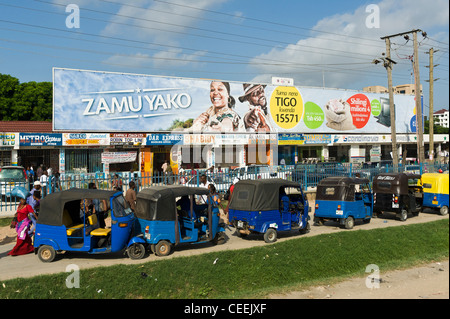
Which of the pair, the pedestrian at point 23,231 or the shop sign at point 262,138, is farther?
the shop sign at point 262,138

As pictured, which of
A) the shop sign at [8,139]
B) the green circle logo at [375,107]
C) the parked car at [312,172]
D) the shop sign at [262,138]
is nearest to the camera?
the parked car at [312,172]

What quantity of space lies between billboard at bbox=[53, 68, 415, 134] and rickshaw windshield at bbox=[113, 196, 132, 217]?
18430mm

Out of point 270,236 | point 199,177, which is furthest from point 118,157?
point 270,236

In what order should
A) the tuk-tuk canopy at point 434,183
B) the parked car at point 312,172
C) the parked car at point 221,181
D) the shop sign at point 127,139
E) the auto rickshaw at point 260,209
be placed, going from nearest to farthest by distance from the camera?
1. the auto rickshaw at point 260,209
2. the tuk-tuk canopy at point 434,183
3. the parked car at point 221,181
4. the parked car at point 312,172
5. the shop sign at point 127,139

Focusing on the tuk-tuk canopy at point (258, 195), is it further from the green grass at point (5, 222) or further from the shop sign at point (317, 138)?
the shop sign at point (317, 138)

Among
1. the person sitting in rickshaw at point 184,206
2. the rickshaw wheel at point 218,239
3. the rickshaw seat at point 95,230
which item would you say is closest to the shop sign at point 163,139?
the person sitting in rickshaw at point 184,206

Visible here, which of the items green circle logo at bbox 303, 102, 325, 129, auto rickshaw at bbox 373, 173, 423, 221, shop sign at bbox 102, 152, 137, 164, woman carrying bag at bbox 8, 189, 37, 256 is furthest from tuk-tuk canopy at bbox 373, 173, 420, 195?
green circle logo at bbox 303, 102, 325, 129

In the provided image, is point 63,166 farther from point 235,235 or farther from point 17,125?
point 235,235

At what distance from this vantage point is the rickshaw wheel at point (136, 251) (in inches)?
400

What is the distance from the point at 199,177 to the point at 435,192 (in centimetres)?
1016

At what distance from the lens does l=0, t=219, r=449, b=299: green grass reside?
27.8 ft

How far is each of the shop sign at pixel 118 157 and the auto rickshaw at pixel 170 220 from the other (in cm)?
1767

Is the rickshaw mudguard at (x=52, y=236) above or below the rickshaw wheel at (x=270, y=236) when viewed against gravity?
above

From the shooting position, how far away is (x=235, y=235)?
13.3 m
